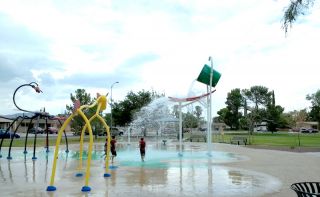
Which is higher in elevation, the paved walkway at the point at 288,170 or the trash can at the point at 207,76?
the trash can at the point at 207,76

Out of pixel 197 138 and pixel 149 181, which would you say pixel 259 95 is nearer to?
pixel 197 138

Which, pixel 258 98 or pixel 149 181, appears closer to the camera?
pixel 149 181

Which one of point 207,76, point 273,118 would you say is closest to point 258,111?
point 273,118

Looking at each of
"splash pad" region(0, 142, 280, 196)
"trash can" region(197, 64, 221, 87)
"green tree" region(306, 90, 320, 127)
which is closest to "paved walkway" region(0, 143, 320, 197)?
"splash pad" region(0, 142, 280, 196)

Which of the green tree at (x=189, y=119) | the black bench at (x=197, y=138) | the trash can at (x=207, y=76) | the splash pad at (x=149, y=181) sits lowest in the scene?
the splash pad at (x=149, y=181)

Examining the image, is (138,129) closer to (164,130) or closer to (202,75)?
(164,130)

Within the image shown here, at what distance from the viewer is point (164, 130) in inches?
1980

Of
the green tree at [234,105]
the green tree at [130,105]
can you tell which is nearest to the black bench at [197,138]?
the green tree at [130,105]

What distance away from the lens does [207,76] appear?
79.4 feet

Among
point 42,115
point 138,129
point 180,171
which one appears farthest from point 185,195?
point 138,129

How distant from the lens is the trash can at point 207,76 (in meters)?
24.1

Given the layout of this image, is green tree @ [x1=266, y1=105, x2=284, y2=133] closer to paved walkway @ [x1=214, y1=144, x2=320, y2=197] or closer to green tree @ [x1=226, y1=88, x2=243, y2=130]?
green tree @ [x1=226, y1=88, x2=243, y2=130]

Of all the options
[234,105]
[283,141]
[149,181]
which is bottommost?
[149,181]

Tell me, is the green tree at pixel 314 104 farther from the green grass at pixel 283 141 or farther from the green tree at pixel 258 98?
the green grass at pixel 283 141
